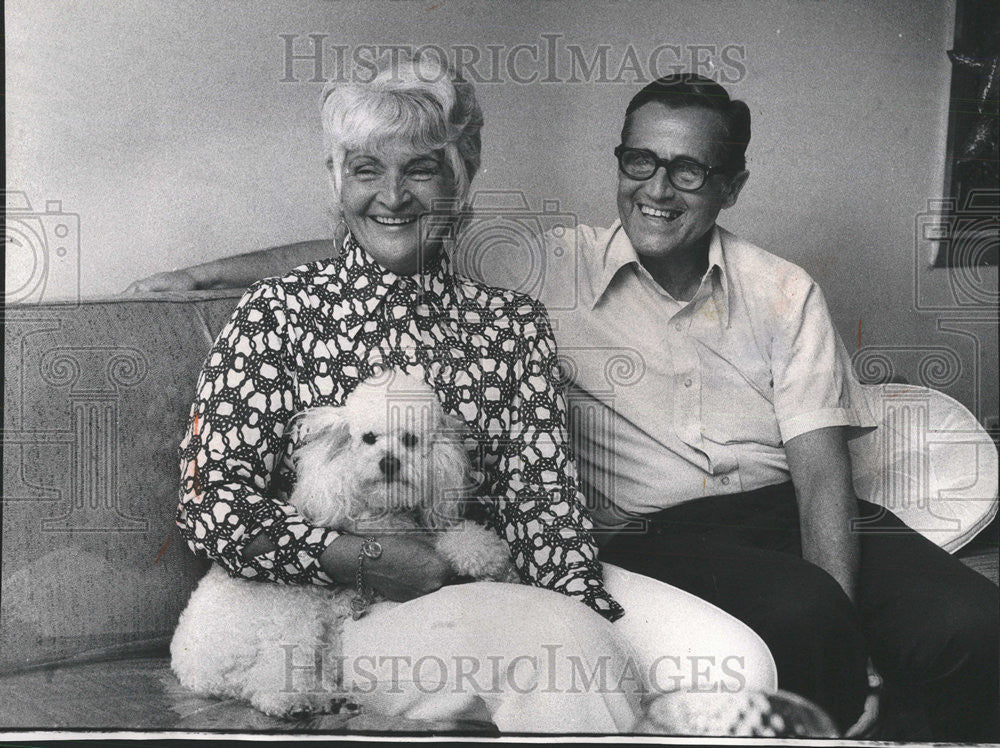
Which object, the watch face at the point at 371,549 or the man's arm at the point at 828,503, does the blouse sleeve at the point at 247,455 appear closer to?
→ the watch face at the point at 371,549

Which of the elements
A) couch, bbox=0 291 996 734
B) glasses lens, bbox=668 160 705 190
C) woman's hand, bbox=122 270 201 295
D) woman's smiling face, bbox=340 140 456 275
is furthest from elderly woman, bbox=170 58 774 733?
glasses lens, bbox=668 160 705 190

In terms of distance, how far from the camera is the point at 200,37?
6.69 ft

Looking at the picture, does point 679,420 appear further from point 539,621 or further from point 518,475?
point 539,621

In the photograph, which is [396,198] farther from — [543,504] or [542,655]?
[542,655]

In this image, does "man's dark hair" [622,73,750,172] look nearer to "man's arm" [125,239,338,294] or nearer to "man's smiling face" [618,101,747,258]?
"man's smiling face" [618,101,747,258]

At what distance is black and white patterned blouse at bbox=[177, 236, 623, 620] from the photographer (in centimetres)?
181

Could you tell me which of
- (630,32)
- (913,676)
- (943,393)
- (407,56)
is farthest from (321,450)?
(943,393)

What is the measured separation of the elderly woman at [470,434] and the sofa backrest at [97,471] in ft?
0.40

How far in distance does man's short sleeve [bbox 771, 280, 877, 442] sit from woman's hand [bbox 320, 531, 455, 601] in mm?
805

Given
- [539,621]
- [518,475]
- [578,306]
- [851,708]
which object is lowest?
[851,708]

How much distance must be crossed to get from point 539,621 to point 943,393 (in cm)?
107

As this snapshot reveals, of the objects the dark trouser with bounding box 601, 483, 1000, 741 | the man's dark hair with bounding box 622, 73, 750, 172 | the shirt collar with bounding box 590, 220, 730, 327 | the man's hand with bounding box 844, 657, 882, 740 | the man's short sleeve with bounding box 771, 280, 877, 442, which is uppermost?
the man's dark hair with bounding box 622, 73, 750, 172

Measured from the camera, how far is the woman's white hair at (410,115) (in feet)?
6.19

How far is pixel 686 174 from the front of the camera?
2020mm
